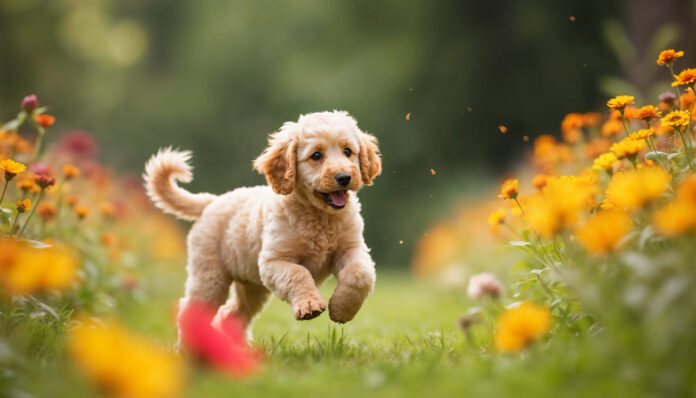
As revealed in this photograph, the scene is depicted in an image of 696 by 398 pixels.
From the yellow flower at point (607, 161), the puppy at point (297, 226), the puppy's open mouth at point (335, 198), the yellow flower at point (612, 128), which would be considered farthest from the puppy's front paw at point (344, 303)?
the yellow flower at point (612, 128)

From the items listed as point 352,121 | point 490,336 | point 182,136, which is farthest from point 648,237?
point 182,136

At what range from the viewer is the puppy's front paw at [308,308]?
2.68m

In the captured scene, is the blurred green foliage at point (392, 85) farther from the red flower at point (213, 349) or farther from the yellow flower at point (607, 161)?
the red flower at point (213, 349)

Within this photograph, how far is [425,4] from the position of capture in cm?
1053

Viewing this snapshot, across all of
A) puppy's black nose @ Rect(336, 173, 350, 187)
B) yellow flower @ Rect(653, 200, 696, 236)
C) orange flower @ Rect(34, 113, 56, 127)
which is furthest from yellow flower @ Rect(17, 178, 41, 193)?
yellow flower @ Rect(653, 200, 696, 236)

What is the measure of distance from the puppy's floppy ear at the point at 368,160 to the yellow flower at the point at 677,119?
143 centimetres

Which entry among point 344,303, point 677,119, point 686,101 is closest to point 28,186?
point 344,303

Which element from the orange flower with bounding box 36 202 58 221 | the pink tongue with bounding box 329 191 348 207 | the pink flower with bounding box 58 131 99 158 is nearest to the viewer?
the pink tongue with bounding box 329 191 348 207

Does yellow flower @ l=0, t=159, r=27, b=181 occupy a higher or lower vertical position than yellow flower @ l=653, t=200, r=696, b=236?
higher

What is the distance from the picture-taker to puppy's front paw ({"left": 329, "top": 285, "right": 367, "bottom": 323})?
2.87 m

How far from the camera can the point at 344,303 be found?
9.43 ft

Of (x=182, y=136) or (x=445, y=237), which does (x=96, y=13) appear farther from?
(x=445, y=237)

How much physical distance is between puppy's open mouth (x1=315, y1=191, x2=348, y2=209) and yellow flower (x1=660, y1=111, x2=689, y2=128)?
147cm

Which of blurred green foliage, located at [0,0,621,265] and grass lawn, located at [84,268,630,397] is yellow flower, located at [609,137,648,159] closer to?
grass lawn, located at [84,268,630,397]
